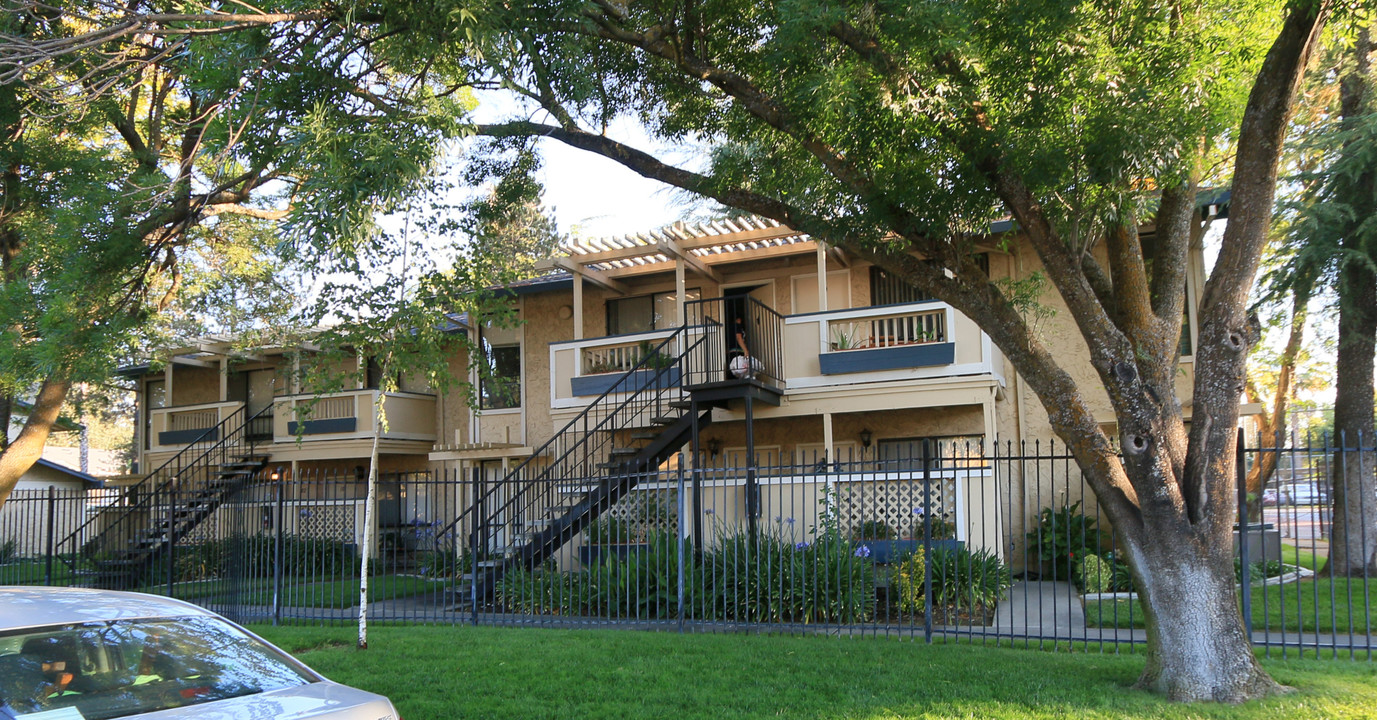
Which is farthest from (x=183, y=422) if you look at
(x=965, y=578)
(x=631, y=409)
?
(x=965, y=578)

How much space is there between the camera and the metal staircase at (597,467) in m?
12.9

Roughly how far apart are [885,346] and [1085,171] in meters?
7.42

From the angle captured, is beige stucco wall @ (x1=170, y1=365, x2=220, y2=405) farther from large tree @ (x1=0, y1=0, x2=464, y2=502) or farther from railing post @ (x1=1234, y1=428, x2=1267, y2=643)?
railing post @ (x1=1234, y1=428, x2=1267, y2=643)

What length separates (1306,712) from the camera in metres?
6.63

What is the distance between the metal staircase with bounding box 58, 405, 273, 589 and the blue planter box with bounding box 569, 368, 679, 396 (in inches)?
235

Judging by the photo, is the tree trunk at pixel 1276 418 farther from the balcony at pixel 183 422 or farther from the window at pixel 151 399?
the window at pixel 151 399

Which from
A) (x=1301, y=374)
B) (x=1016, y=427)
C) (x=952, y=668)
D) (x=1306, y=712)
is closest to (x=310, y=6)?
(x=952, y=668)

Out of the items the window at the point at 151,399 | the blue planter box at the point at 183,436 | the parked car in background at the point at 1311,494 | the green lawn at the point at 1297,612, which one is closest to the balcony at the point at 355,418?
the blue planter box at the point at 183,436

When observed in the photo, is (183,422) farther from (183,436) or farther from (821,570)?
(821,570)

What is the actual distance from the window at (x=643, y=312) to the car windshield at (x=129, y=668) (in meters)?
15.0

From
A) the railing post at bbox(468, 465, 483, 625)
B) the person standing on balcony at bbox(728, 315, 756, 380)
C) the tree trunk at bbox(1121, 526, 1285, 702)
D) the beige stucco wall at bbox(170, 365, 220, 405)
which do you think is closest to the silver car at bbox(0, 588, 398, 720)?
the tree trunk at bbox(1121, 526, 1285, 702)

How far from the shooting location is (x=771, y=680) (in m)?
7.95

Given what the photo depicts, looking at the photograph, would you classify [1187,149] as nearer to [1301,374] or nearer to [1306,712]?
[1306,712]

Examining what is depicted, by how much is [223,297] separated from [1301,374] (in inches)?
1228
